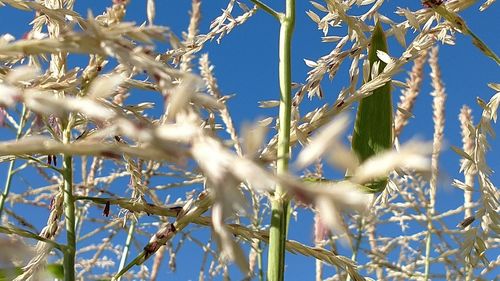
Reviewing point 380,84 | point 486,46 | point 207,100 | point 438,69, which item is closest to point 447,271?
point 438,69

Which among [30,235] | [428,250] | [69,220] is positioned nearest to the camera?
[30,235]

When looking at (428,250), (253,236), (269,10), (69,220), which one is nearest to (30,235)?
(69,220)

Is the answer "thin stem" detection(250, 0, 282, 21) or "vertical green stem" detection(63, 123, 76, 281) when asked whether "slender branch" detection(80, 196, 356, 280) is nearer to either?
"vertical green stem" detection(63, 123, 76, 281)

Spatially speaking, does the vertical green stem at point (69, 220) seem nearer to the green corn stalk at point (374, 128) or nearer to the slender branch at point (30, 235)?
the slender branch at point (30, 235)

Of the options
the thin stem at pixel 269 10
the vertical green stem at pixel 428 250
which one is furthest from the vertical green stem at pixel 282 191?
the vertical green stem at pixel 428 250

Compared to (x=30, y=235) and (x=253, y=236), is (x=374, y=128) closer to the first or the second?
(x=253, y=236)

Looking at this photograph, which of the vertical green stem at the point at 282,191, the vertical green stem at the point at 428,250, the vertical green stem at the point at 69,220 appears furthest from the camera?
the vertical green stem at the point at 428,250

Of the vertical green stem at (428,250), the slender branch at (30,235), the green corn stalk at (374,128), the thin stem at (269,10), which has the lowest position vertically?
the slender branch at (30,235)
